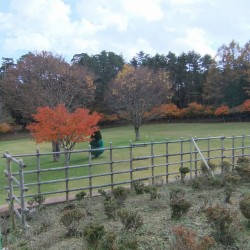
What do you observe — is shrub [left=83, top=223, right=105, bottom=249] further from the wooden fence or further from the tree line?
the tree line

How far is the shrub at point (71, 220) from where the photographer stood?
5.20 meters

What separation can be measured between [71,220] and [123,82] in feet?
113

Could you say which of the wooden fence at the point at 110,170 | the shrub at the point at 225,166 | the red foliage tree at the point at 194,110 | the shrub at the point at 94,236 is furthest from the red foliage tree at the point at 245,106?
the shrub at the point at 94,236

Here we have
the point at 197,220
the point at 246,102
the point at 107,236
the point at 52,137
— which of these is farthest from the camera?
the point at 246,102

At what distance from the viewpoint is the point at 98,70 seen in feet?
205

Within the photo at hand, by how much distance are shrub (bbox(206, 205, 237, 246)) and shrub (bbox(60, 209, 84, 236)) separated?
204 centimetres

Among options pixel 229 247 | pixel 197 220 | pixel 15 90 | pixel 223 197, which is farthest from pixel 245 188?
pixel 15 90

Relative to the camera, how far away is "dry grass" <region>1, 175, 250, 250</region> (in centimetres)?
473

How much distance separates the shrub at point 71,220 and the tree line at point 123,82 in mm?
19477

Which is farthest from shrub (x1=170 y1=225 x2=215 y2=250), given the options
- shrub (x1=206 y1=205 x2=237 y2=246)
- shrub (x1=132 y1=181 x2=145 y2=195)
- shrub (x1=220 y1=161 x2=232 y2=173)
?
shrub (x1=220 y1=161 x2=232 y2=173)

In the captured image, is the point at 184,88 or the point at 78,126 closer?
the point at 78,126

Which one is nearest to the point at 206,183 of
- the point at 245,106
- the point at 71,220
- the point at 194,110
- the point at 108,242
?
the point at 71,220

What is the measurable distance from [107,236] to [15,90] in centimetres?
2500

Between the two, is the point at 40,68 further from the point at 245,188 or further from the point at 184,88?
the point at 184,88
